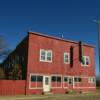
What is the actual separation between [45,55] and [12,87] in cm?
752

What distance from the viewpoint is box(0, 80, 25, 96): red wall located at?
33562 mm

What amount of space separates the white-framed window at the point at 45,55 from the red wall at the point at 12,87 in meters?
5.16

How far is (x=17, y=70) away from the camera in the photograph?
121ft

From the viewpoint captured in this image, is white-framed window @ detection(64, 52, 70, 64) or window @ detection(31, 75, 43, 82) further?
white-framed window @ detection(64, 52, 70, 64)

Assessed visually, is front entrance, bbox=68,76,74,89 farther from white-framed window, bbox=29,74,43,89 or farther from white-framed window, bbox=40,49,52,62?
white-framed window, bbox=29,74,43,89

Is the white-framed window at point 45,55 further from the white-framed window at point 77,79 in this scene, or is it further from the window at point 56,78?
the white-framed window at point 77,79

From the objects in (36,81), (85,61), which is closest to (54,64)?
(36,81)

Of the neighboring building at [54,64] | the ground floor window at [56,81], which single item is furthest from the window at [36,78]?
the ground floor window at [56,81]

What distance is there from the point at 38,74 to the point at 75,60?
827 centimetres

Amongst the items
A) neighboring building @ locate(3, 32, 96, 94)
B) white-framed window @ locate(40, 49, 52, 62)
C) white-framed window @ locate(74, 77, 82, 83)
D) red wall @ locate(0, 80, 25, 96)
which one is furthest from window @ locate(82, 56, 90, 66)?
red wall @ locate(0, 80, 25, 96)

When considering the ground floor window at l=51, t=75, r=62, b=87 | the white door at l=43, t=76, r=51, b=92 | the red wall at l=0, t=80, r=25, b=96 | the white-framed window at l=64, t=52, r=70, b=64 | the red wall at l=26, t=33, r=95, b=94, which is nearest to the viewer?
the red wall at l=0, t=80, r=25, b=96

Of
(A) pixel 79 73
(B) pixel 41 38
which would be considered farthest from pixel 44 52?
(A) pixel 79 73

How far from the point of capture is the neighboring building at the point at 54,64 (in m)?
36.9

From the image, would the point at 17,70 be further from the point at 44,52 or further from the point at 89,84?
the point at 89,84
